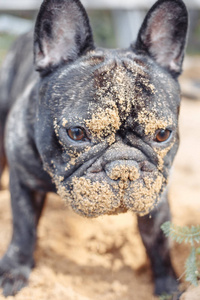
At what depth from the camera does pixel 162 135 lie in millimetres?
2533

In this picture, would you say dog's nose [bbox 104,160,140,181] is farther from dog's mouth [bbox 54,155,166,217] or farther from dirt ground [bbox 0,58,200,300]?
dirt ground [bbox 0,58,200,300]


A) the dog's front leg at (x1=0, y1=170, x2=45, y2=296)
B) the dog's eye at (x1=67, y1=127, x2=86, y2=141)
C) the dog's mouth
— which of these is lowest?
the dog's front leg at (x1=0, y1=170, x2=45, y2=296)

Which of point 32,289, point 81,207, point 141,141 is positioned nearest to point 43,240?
point 32,289

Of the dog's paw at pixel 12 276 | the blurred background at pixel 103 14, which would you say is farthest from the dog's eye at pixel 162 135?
the blurred background at pixel 103 14

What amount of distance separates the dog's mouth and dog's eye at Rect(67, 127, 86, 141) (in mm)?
187

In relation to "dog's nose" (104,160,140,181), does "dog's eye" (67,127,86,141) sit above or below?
above

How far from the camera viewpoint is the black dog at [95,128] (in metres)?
2.37

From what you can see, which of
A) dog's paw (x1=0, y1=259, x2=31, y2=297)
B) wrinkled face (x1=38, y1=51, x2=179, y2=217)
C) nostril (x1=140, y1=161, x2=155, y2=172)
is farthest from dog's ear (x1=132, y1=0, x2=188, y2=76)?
dog's paw (x1=0, y1=259, x2=31, y2=297)

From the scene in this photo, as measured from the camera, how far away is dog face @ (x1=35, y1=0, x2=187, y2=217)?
92.5 inches

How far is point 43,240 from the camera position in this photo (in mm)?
3627

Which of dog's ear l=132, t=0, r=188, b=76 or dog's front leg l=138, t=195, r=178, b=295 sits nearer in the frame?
dog's ear l=132, t=0, r=188, b=76

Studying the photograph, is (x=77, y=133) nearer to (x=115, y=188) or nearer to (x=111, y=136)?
(x=111, y=136)

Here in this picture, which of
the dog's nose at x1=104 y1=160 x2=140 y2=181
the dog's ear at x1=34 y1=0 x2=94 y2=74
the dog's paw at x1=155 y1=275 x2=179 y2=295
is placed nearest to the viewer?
the dog's nose at x1=104 y1=160 x2=140 y2=181

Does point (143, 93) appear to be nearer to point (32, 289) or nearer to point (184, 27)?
point (184, 27)
